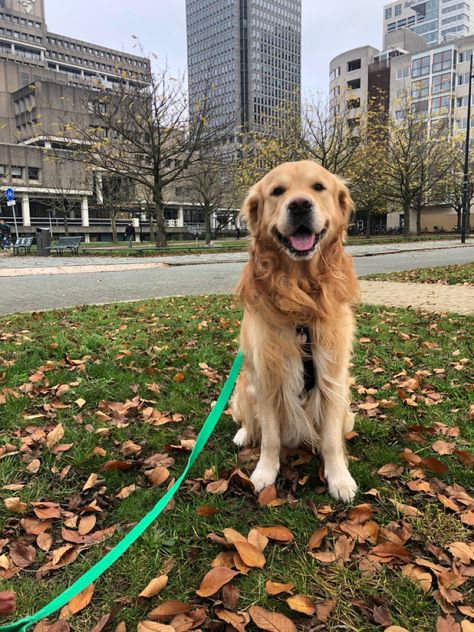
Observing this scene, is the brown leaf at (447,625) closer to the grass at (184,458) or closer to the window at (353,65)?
the grass at (184,458)

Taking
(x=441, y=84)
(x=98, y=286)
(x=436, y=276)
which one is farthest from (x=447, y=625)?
(x=441, y=84)

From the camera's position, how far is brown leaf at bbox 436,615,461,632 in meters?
1.58

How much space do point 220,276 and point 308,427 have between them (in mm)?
10928

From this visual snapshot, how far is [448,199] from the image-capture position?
49.8 metres

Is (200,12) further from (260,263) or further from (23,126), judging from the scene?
(260,263)

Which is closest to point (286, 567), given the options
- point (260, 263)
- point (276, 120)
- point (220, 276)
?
point (260, 263)

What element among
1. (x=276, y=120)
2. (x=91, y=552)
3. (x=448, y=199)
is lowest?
(x=91, y=552)

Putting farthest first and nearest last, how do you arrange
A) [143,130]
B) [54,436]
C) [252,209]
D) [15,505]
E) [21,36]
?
1. [21,36]
2. [143,130]
3. [54,436]
4. [252,209]
5. [15,505]

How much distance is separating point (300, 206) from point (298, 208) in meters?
0.02

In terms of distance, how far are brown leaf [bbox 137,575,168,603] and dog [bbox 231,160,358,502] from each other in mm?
779

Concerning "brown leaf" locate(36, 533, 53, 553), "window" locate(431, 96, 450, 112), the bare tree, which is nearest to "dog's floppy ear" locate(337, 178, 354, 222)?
"brown leaf" locate(36, 533, 53, 553)

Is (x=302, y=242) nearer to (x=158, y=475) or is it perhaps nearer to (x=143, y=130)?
(x=158, y=475)

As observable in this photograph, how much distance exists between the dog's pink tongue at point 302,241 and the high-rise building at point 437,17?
12591 centimetres

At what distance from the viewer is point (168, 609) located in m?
1.71
